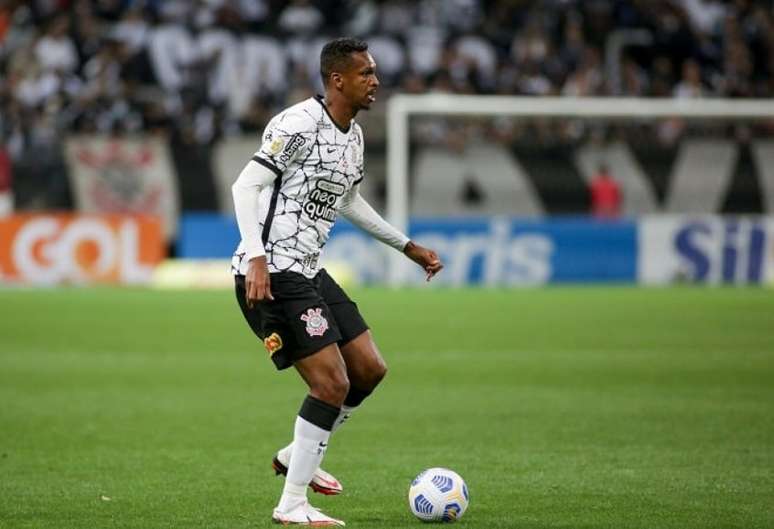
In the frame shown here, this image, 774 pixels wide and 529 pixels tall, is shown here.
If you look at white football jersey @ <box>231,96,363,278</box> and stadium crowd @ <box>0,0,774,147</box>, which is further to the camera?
stadium crowd @ <box>0,0,774,147</box>

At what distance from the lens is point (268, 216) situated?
7.16m

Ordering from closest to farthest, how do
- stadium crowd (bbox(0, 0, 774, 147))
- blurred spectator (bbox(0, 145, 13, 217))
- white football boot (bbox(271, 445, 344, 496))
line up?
white football boot (bbox(271, 445, 344, 496))
blurred spectator (bbox(0, 145, 13, 217))
stadium crowd (bbox(0, 0, 774, 147))

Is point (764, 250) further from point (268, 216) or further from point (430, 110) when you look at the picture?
point (268, 216)

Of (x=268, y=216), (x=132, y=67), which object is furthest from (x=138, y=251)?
(x=268, y=216)

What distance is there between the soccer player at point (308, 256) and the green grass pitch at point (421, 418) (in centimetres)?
53

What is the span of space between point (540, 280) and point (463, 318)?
264 inches

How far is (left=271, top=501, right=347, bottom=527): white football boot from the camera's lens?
6.88m

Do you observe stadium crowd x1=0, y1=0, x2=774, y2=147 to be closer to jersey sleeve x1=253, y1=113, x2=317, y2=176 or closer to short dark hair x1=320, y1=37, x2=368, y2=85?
short dark hair x1=320, y1=37, x2=368, y2=85

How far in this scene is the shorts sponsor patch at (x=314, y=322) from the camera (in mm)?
7016

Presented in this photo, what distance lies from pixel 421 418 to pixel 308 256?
13.4 ft

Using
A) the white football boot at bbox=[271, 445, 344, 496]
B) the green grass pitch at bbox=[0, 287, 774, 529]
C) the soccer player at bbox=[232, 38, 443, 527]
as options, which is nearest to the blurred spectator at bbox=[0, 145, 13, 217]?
the green grass pitch at bbox=[0, 287, 774, 529]

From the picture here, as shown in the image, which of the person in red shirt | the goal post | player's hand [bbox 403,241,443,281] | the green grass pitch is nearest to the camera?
the green grass pitch

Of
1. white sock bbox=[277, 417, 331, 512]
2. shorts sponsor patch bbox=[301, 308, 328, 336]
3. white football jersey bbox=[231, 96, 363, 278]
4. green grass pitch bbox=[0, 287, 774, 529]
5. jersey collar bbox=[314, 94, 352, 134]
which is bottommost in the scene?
green grass pitch bbox=[0, 287, 774, 529]

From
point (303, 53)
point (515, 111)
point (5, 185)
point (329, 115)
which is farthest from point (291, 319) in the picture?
point (303, 53)
